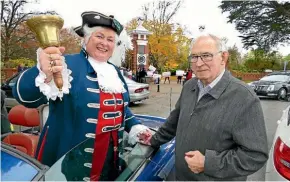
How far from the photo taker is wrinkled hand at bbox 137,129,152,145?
6.97ft

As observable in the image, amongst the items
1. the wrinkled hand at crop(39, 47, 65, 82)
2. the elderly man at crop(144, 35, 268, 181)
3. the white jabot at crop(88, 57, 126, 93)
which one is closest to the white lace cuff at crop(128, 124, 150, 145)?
the white jabot at crop(88, 57, 126, 93)

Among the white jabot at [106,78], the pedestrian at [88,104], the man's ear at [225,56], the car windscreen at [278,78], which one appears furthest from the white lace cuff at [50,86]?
the car windscreen at [278,78]

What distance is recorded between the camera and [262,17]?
20.9 m

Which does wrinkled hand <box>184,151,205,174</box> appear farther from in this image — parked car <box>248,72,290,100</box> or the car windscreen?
the car windscreen

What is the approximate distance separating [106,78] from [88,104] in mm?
262

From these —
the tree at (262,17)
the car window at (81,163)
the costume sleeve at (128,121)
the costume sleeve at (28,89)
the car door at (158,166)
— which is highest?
the tree at (262,17)

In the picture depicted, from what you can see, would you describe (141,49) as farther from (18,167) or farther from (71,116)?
(18,167)

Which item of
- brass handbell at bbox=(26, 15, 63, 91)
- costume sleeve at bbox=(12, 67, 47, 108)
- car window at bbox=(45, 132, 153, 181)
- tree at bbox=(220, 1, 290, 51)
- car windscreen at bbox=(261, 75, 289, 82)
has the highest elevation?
tree at bbox=(220, 1, 290, 51)

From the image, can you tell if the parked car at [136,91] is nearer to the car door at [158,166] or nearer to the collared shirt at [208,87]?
the car door at [158,166]

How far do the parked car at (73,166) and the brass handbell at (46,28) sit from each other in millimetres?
583

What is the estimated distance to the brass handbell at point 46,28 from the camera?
4.69 ft

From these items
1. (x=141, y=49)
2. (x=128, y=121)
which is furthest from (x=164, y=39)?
(x=128, y=121)

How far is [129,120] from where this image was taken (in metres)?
2.30

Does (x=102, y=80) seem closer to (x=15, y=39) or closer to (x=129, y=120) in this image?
(x=129, y=120)
